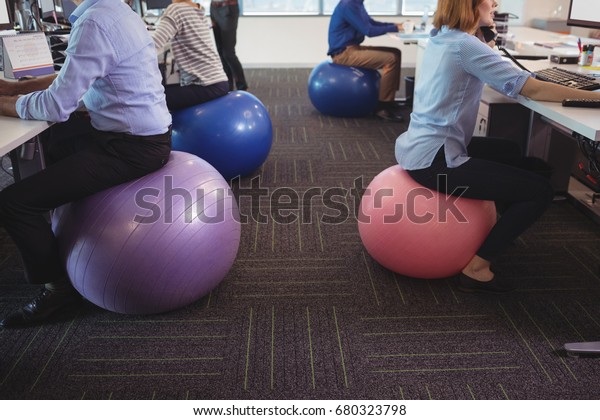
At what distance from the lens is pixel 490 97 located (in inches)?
117

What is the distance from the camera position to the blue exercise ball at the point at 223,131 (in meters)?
3.09

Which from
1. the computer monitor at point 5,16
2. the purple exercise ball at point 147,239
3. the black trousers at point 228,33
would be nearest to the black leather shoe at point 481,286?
the purple exercise ball at point 147,239

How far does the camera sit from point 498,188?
204cm

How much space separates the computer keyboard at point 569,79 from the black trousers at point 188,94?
1630 mm

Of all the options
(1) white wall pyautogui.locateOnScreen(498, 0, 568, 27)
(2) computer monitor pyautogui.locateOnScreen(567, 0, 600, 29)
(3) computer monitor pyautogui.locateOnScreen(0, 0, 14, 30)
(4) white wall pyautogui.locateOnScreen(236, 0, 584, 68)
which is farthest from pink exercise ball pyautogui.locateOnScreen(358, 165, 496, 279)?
(4) white wall pyautogui.locateOnScreen(236, 0, 584, 68)

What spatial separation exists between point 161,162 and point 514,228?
4.12 ft

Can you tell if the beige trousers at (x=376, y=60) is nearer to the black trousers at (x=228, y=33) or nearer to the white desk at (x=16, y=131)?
the black trousers at (x=228, y=33)

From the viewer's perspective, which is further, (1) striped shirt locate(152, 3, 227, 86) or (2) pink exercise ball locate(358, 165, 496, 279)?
(1) striped shirt locate(152, 3, 227, 86)

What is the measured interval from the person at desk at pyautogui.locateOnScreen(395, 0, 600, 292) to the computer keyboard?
164mm

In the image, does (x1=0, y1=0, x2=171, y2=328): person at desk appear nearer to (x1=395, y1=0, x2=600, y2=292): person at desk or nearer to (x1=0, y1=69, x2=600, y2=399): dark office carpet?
(x1=0, y1=69, x2=600, y2=399): dark office carpet

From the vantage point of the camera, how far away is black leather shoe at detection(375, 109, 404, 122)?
15.6 ft

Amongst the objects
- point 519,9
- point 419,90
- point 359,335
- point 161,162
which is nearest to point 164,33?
point 161,162

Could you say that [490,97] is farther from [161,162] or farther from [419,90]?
[161,162]

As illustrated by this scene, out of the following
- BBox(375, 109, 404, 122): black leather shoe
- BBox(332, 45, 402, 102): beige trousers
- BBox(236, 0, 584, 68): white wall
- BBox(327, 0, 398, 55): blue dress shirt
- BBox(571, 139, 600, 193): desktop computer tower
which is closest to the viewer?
BBox(571, 139, 600, 193): desktop computer tower
